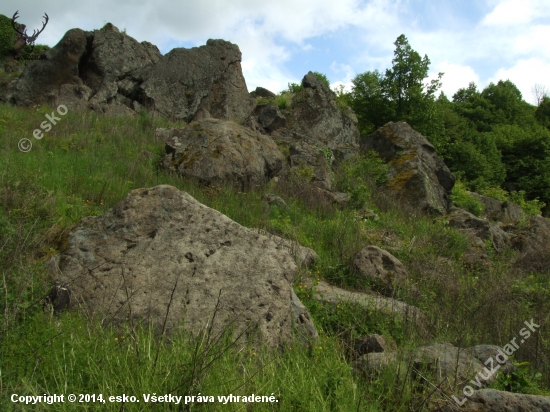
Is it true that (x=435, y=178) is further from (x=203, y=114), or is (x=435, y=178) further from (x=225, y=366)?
(x=225, y=366)

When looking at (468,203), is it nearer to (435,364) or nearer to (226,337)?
(435,364)

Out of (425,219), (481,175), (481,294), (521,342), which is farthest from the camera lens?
(481,175)

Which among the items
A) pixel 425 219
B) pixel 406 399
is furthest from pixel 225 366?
pixel 425 219

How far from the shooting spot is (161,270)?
3953mm

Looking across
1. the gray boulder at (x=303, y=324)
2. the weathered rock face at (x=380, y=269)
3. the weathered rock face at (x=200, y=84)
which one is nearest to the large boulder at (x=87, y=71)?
the weathered rock face at (x=200, y=84)

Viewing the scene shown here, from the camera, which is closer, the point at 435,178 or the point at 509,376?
the point at 509,376

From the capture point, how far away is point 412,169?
12.6m

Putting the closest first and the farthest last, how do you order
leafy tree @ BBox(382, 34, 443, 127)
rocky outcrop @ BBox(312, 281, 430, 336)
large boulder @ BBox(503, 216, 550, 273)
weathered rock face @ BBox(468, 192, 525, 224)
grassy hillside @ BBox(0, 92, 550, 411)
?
grassy hillside @ BBox(0, 92, 550, 411) → rocky outcrop @ BBox(312, 281, 430, 336) → large boulder @ BBox(503, 216, 550, 273) → weathered rock face @ BBox(468, 192, 525, 224) → leafy tree @ BBox(382, 34, 443, 127)

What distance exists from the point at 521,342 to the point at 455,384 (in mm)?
1719

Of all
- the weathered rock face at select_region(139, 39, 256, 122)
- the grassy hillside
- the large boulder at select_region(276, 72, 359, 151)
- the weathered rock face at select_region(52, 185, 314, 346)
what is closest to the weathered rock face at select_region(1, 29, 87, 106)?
the weathered rock face at select_region(139, 39, 256, 122)

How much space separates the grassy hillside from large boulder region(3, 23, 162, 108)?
4.07 m

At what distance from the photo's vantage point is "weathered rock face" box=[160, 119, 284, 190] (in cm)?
893

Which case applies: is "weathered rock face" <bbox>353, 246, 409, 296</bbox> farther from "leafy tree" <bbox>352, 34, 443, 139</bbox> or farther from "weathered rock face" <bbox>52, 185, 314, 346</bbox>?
"leafy tree" <bbox>352, 34, 443, 139</bbox>

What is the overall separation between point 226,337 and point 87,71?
14308 millimetres
